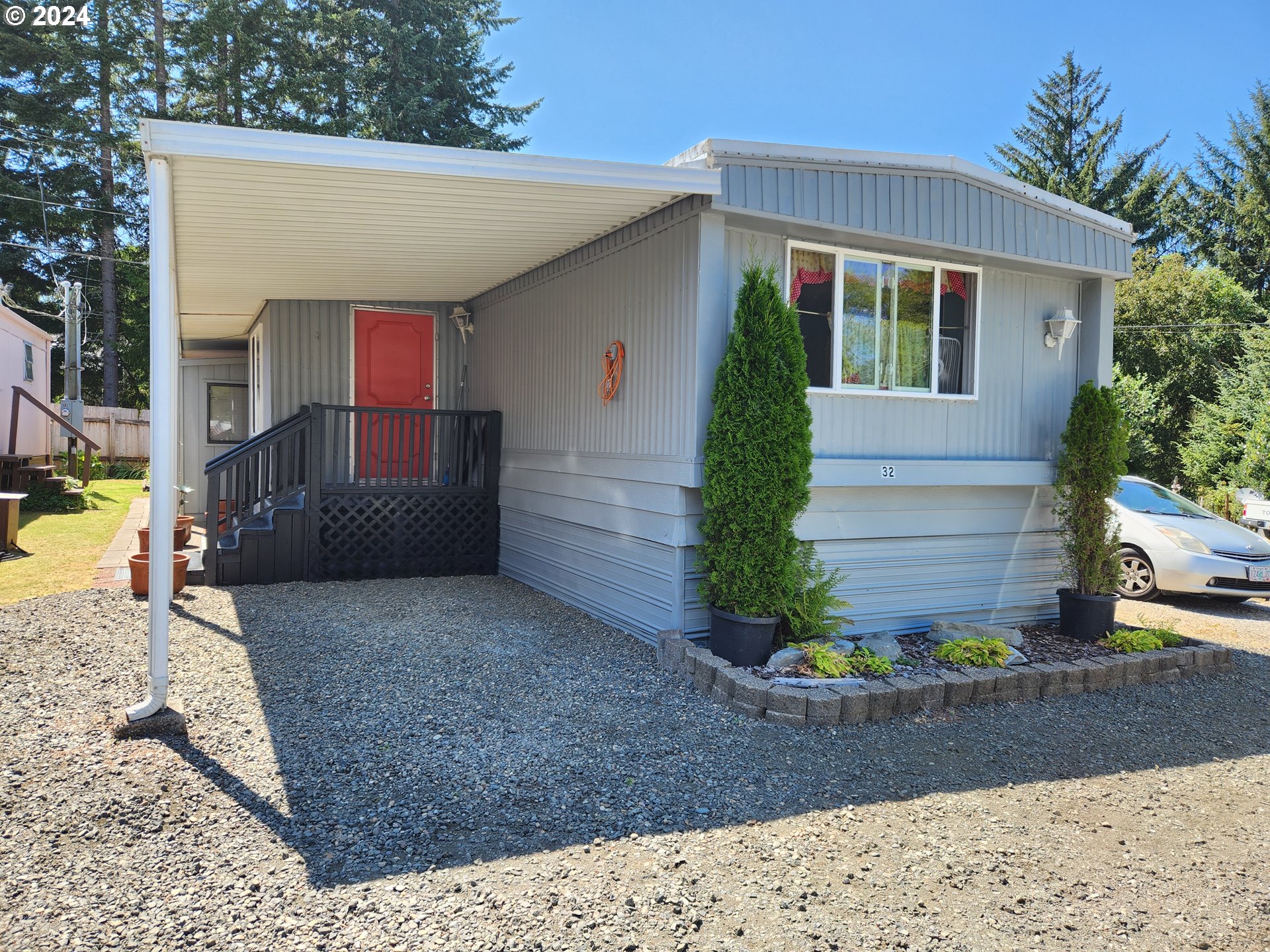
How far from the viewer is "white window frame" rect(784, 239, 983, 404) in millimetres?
5262

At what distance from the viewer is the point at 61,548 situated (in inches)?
319

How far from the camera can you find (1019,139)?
2408 cm

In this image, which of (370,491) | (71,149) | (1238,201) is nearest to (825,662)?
(370,491)

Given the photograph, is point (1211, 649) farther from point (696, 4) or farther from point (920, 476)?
point (696, 4)

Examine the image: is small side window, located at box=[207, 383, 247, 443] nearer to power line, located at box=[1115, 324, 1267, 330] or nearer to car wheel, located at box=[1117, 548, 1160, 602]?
car wheel, located at box=[1117, 548, 1160, 602]

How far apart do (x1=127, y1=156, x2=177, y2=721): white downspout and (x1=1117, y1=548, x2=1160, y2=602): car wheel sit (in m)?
7.61

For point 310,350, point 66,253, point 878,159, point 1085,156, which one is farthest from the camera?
point 1085,156

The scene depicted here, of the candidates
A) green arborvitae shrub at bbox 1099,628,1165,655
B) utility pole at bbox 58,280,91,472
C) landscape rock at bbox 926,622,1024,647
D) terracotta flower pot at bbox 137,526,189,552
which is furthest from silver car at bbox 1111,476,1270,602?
utility pole at bbox 58,280,91,472

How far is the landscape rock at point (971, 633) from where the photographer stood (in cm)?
534

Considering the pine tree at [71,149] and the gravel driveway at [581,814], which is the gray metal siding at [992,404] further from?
the pine tree at [71,149]

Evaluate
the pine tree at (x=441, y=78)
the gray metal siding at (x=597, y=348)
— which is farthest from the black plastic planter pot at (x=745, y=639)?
the pine tree at (x=441, y=78)

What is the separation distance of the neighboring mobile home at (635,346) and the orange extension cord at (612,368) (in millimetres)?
83

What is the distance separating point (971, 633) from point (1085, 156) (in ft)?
76.4

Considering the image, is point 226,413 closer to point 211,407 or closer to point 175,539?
point 211,407
